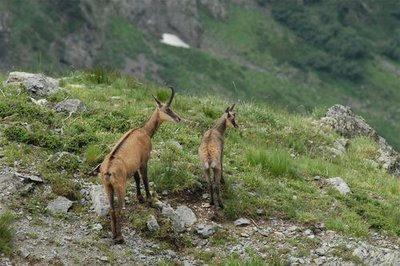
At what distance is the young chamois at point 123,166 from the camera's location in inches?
390

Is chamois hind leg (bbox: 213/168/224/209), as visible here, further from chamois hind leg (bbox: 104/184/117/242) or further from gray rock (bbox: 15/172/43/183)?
gray rock (bbox: 15/172/43/183)

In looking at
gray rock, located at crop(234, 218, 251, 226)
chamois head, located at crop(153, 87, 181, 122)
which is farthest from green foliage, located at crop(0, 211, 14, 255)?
gray rock, located at crop(234, 218, 251, 226)

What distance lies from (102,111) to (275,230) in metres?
5.76

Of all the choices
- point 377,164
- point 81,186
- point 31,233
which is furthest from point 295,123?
point 31,233

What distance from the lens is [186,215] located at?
11523mm

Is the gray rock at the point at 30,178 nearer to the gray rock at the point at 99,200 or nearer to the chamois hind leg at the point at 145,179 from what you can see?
the gray rock at the point at 99,200

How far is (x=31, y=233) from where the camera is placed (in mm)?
10164

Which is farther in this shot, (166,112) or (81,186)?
(166,112)

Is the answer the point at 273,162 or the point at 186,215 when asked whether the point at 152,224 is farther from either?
the point at 273,162

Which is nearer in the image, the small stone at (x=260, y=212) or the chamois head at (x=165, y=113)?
the small stone at (x=260, y=212)

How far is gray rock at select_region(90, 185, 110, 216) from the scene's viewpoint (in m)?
11.0

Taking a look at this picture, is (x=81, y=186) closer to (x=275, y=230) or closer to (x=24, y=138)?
(x=24, y=138)

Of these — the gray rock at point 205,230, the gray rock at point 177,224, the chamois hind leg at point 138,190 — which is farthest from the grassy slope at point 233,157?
the gray rock at point 177,224

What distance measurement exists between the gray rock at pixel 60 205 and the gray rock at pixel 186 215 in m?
1.90
